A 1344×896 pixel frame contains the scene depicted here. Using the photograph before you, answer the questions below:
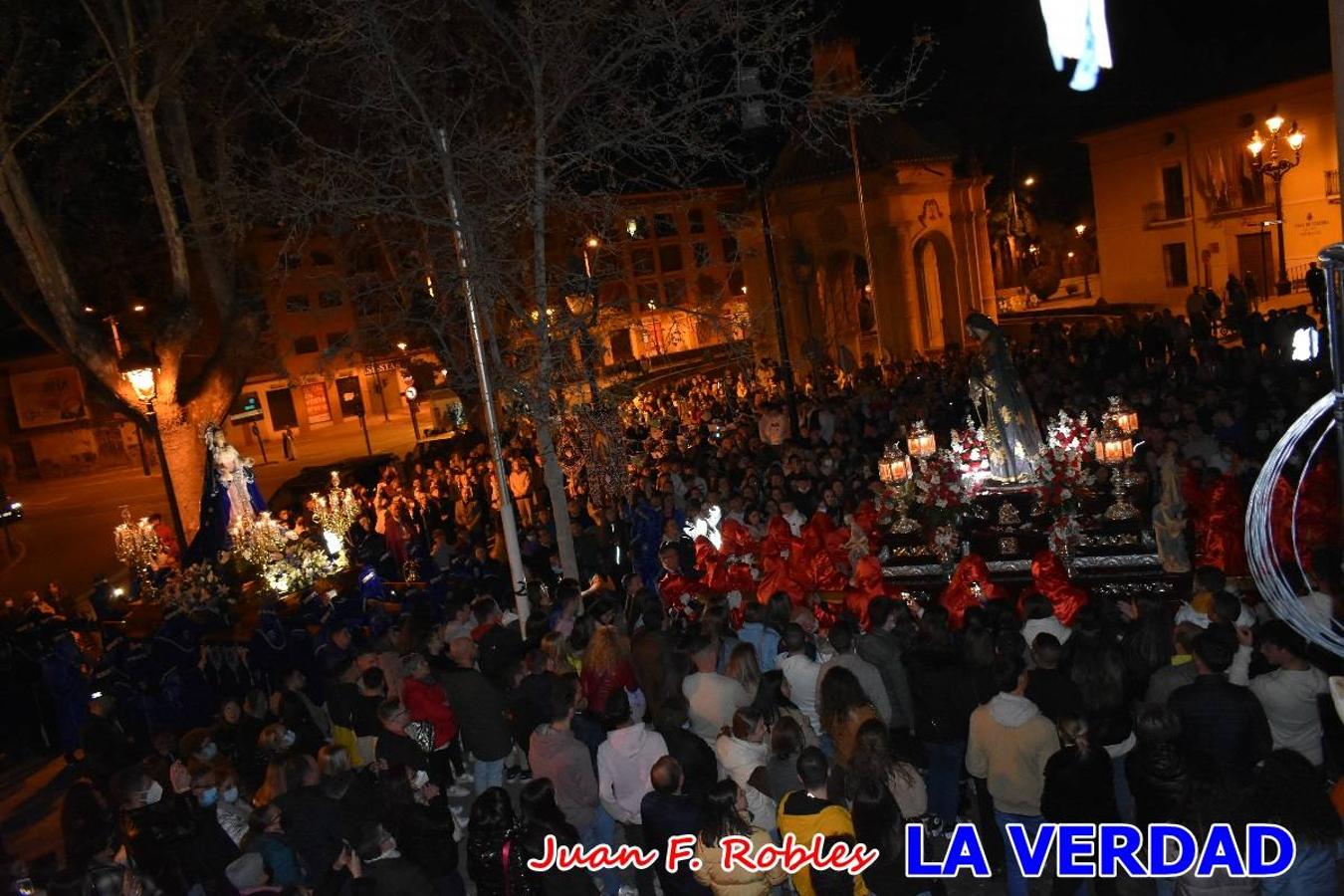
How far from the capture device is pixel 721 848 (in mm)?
5441

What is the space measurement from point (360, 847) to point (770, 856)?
2008 millimetres

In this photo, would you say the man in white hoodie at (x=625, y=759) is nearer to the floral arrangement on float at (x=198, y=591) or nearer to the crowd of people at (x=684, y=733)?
the crowd of people at (x=684, y=733)

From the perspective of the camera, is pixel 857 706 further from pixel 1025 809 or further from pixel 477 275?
pixel 477 275

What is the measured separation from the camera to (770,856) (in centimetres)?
552

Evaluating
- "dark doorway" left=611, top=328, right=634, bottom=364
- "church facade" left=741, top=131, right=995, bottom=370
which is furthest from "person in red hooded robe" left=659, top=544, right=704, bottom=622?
"dark doorway" left=611, top=328, right=634, bottom=364

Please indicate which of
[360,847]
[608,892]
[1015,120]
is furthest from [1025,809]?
[1015,120]

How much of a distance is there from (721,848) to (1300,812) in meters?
2.55

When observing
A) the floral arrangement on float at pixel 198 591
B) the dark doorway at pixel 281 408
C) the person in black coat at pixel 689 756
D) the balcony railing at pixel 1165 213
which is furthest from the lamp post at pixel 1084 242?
the person in black coat at pixel 689 756

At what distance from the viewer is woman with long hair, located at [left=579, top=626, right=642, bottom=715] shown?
8.37 metres

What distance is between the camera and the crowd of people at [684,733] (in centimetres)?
556

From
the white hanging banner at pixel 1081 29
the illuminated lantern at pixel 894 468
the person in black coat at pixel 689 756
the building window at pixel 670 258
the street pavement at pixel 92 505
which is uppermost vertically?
the building window at pixel 670 258

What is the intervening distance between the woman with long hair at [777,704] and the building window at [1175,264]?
35.0 meters

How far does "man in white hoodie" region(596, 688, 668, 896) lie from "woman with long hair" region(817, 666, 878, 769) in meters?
1.00

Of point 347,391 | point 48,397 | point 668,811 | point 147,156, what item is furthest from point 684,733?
point 347,391
